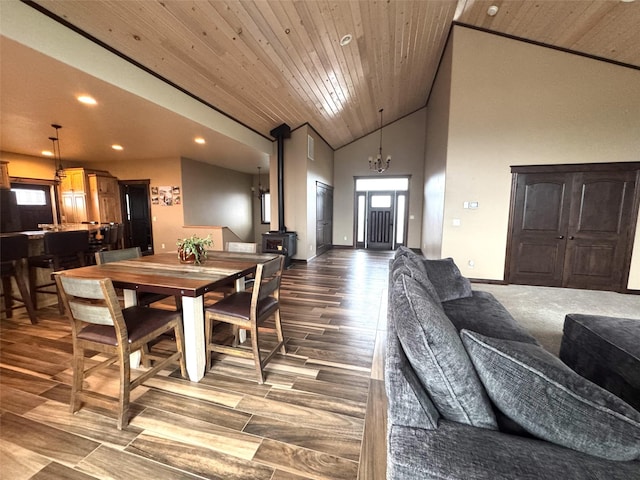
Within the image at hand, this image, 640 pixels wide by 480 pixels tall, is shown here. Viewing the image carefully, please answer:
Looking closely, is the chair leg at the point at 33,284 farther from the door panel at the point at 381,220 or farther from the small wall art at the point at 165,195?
the door panel at the point at 381,220

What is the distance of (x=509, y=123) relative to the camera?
4582 millimetres

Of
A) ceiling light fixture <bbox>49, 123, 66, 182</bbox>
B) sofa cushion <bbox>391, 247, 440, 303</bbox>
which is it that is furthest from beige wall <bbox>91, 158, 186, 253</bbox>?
sofa cushion <bbox>391, 247, 440, 303</bbox>

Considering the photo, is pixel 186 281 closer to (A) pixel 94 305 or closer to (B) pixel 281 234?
(A) pixel 94 305

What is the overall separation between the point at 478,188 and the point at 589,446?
468 centimetres

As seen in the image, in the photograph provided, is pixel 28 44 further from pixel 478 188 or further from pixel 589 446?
pixel 478 188

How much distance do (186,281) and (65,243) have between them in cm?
271

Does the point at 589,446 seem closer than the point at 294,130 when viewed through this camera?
Yes

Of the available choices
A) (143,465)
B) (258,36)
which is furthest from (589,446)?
(258,36)

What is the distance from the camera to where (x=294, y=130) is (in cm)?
627

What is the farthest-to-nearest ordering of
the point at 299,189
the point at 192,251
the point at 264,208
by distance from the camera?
the point at 264,208
the point at 299,189
the point at 192,251

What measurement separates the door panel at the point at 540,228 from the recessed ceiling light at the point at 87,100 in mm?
6455

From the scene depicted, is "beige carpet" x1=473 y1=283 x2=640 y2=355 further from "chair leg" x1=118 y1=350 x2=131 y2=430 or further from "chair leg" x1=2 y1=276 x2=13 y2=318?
"chair leg" x1=2 y1=276 x2=13 y2=318

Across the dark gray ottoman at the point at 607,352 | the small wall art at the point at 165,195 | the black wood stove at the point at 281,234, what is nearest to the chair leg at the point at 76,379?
the dark gray ottoman at the point at 607,352

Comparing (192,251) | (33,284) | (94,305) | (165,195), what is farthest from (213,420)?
(165,195)
